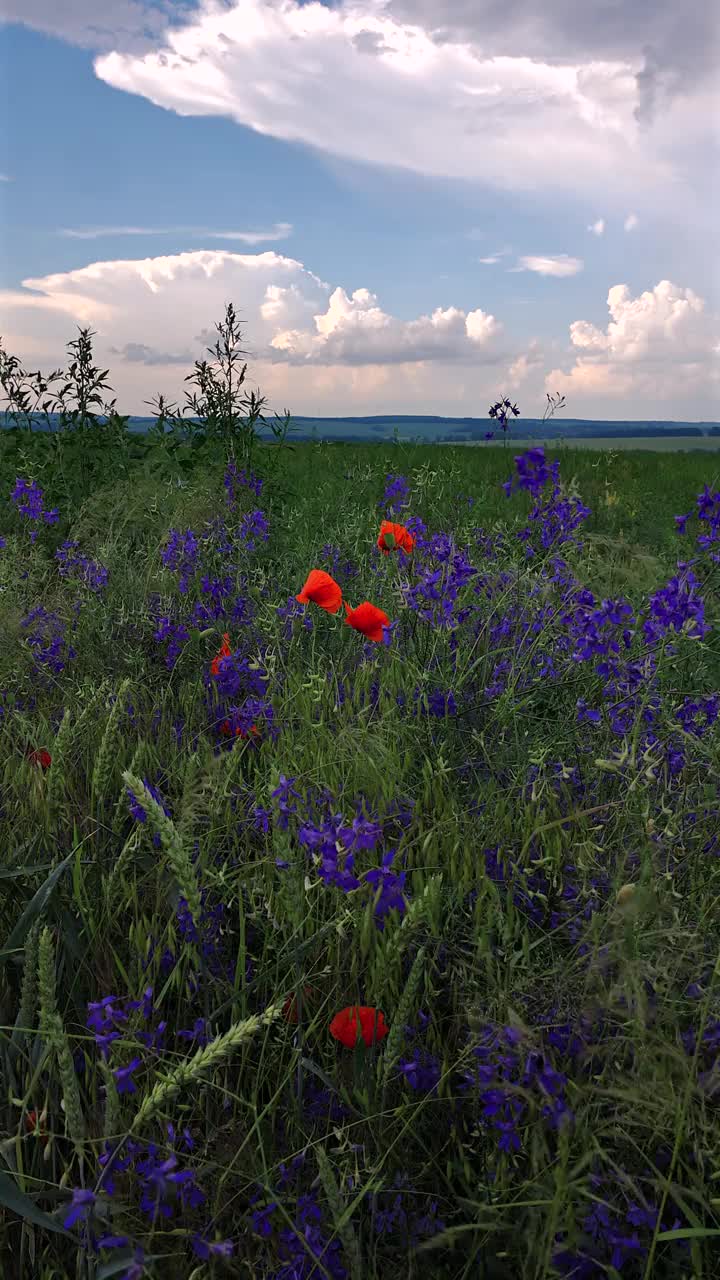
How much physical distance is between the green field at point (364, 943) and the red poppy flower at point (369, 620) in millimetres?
78

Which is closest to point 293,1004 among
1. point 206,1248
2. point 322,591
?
point 206,1248

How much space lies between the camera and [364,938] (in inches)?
60.7

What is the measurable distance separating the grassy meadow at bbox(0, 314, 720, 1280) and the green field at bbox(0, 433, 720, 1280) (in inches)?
0.4

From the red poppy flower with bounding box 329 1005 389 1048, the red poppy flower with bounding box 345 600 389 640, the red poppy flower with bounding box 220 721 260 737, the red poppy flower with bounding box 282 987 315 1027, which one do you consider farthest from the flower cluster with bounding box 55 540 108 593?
the red poppy flower with bounding box 329 1005 389 1048

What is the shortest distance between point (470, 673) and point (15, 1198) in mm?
1615

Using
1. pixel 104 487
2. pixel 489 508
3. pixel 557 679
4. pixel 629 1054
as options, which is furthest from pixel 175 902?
pixel 489 508

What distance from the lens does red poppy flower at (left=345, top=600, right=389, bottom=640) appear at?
2350 millimetres

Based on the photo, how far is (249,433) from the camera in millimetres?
5176

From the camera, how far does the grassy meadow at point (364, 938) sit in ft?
3.74

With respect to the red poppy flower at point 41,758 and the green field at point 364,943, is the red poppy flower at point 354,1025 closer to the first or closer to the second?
the green field at point 364,943

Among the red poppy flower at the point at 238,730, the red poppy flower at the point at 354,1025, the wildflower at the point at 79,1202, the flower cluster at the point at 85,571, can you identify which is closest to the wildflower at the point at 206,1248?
the wildflower at the point at 79,1202

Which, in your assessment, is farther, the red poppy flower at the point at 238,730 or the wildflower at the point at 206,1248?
the red poppy flower at the point at 238,730

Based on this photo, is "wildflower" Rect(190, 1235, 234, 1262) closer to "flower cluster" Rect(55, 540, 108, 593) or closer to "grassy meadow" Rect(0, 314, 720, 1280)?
"grassy meadow" Rect(0, 314, 720, 1280)

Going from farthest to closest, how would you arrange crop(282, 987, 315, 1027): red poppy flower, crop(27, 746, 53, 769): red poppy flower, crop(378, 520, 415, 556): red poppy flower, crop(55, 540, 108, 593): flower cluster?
crop(55, 540, 108, 593): flower cluster < crop(378, 520, 415, 556): red poppy flower < crop(27, 746, 53, 769): red poppy flower < crop(282, 987, 315, 1027): red poppy flower
